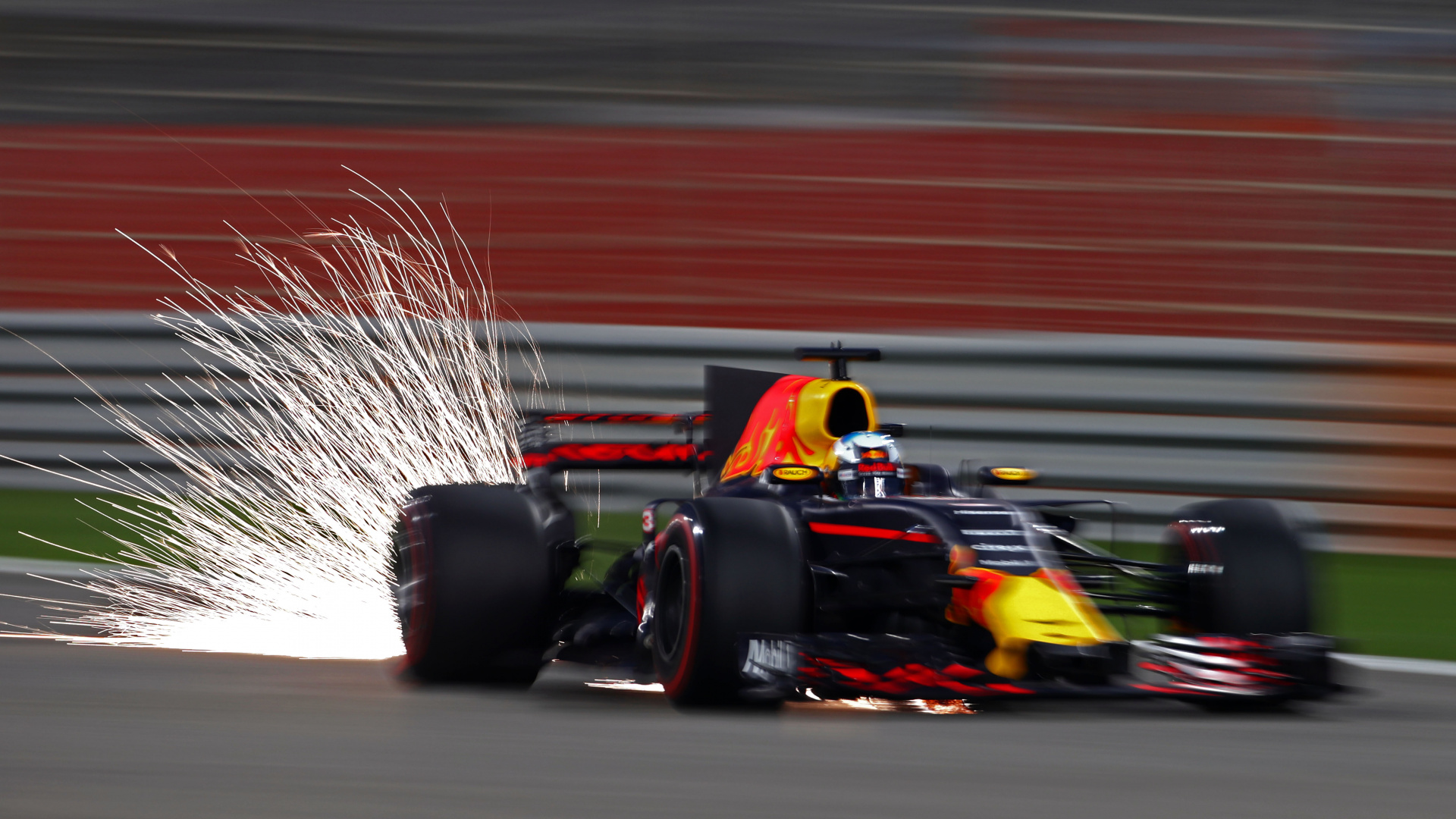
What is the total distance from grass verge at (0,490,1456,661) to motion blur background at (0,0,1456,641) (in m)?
0.15

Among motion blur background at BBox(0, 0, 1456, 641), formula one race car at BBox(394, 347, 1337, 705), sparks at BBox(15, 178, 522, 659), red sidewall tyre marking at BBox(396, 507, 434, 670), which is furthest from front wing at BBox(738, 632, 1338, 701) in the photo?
motion blur background at BBox(0, 0, 1456, 641)

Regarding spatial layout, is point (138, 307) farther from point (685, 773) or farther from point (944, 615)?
point (685, 773)

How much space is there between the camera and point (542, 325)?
13508 millimetres

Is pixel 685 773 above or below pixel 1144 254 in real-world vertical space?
below

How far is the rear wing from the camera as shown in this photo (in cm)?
907

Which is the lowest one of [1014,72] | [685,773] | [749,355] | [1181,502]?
[685,773]

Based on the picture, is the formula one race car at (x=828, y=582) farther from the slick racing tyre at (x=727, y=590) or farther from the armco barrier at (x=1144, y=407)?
the armco barrier at (x=1144, y=407)

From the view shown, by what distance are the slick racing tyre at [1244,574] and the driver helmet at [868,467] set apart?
118 centimetres

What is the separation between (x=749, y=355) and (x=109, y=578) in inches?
160

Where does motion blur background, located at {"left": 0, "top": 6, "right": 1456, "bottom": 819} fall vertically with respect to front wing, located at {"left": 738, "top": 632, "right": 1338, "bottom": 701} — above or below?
above

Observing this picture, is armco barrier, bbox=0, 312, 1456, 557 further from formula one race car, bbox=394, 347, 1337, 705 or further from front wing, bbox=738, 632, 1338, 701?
front wing, bbox=738, 632, 1338, 701

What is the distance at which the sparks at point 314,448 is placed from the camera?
386 inches

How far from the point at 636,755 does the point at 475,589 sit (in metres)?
2.13

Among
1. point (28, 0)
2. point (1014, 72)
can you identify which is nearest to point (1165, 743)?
point (1014, 72)
